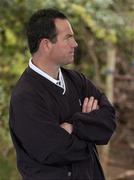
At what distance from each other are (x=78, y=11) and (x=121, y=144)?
2.71 metres

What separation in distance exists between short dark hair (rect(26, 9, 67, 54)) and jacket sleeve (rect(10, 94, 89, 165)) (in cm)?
26

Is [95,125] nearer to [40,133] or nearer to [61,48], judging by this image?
[40,133]

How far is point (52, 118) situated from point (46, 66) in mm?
236

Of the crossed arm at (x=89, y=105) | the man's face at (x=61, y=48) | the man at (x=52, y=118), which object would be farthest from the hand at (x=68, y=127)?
the man's face at (x=61, y=48)

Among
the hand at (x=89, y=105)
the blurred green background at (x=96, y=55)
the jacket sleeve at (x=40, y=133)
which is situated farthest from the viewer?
the blurred green background at (x=96, y=55)

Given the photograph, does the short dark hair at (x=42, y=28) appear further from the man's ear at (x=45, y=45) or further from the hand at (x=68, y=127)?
the hand at (x=68, y=127)

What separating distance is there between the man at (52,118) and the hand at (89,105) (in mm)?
31

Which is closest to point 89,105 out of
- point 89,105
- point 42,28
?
point 89,105

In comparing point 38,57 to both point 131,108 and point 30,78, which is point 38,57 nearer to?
point 30,78

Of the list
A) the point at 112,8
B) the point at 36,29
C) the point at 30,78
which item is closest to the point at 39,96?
the point at 30,78

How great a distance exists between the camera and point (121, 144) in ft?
20.6

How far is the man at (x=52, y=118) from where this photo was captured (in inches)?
77.2

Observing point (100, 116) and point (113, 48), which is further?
point (113, 48)

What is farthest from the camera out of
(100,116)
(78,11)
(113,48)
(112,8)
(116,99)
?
(116,99)
